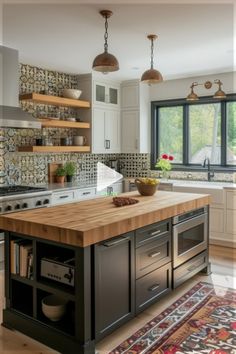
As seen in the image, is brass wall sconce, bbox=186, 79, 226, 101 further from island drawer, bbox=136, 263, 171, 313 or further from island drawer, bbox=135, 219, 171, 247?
island drawer, bbox=136, 263, 171, 313

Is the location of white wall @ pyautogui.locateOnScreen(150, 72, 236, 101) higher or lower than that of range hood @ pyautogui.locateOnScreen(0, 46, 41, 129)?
higher

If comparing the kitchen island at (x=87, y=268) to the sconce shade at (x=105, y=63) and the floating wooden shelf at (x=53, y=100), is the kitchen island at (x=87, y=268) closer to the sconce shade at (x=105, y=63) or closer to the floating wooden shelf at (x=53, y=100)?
the sconce shade at (x=105, y=63)

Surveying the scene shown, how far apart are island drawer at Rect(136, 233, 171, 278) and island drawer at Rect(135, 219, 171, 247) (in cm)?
4

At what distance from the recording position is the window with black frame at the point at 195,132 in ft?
18.7

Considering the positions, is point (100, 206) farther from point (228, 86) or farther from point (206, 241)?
point (228, 86)

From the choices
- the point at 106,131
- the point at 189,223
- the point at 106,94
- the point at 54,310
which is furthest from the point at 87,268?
the point at 106,94

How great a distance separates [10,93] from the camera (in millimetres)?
4285

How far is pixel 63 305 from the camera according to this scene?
2604 mm

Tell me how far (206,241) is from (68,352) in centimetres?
219

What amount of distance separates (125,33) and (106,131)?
8.18ft

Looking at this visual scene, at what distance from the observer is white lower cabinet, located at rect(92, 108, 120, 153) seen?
5812 mm

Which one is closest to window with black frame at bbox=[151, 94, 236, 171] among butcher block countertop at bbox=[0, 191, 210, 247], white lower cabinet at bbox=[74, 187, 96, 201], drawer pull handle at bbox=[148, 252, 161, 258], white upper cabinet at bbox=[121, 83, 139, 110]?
white upper cabinet at bbox=[121, 83, 139, 110]

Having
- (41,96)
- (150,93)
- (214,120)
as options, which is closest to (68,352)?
(41,96)

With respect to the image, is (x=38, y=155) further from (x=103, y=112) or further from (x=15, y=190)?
(x=103, y=112)
